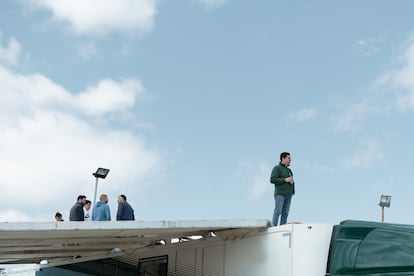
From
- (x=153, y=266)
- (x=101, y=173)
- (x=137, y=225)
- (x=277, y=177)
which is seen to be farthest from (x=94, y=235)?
(x=101, y=173)

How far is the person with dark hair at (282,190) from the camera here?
9625 millimetres

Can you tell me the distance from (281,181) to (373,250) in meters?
2.35

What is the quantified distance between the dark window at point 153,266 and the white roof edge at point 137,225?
1628 millimetres

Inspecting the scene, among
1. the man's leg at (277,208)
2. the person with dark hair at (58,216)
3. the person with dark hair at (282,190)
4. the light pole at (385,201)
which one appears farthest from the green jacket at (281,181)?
the light pole at (385,201)

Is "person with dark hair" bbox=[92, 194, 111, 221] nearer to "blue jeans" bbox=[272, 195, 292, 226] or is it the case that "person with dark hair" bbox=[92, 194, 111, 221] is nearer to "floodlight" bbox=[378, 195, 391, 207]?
"blue jeans" bbox=[272, 195, 292, 226]

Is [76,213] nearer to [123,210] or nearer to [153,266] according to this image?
[123,210]

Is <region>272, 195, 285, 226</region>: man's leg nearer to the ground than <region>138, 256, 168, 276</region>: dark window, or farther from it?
farther from it

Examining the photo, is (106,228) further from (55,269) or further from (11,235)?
(55,269)

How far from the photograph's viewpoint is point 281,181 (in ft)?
31.6

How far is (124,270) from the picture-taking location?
10484 mm

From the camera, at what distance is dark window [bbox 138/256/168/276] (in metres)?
9.93

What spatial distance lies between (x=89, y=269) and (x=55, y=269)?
3.72 feet

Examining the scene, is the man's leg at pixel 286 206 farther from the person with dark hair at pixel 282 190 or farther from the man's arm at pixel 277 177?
the man's arm at pixel 277 177

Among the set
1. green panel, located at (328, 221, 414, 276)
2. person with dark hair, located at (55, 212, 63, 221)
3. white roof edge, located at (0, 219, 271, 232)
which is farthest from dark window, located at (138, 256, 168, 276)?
person with dark hair, located at (55, 212, 63, 221)
